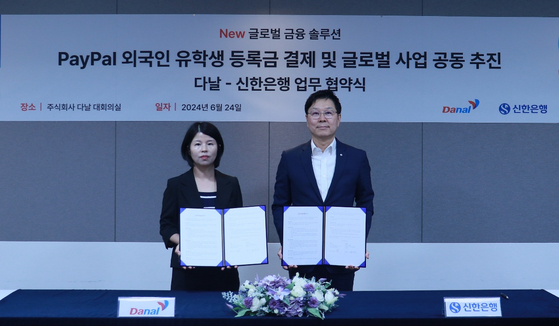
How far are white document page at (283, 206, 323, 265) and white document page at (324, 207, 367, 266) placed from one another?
5cm

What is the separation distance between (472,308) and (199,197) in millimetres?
1588

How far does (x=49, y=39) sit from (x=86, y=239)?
175 cm

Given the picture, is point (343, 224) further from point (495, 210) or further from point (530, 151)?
point (530, 151)

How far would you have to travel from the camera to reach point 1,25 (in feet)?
13.4

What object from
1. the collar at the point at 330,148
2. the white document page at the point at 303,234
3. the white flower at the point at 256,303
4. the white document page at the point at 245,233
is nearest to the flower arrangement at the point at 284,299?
the white flower at the point at 256,303

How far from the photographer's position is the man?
2846 millimetres

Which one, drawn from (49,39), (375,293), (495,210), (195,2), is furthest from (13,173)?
(495,210)

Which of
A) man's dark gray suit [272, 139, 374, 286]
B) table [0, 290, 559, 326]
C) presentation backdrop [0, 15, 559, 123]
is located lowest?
table [0, 290, 559, 326]

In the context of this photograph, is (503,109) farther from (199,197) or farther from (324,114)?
(199,197)

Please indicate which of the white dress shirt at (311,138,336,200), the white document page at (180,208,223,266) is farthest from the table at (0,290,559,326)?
the white dress shirt at (311,138,336,200)

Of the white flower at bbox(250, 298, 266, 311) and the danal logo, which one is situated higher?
the white flower at bbox(250, 298, 266, 311)

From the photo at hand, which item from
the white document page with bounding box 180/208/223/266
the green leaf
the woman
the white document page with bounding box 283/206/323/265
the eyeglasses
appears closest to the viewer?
the green leaf

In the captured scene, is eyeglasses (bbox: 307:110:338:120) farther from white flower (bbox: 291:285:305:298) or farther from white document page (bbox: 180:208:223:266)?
white flower (bbox: 291:285:305:298)

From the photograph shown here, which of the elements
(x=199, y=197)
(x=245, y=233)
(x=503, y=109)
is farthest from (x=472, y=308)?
(x=503, y=109)
